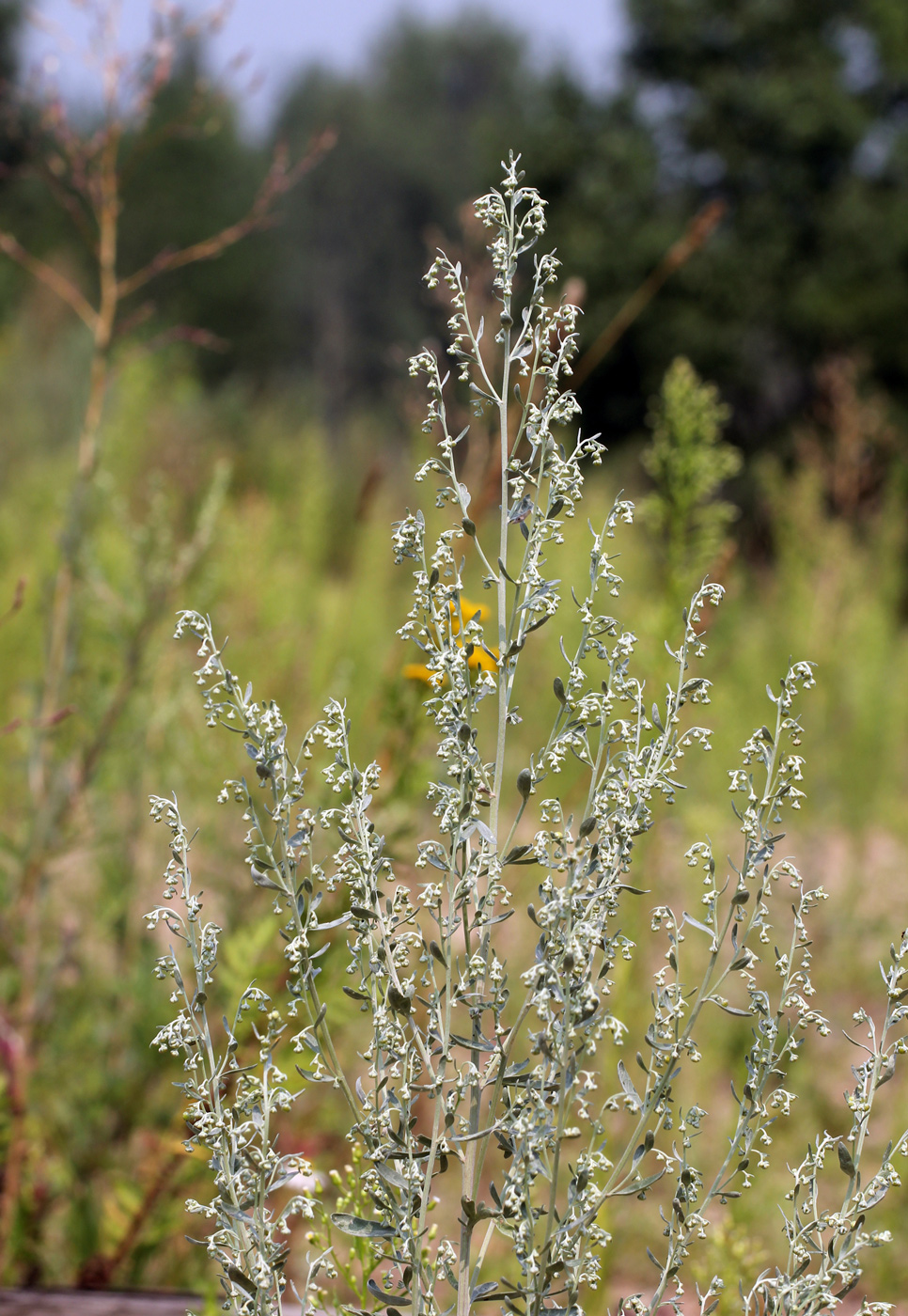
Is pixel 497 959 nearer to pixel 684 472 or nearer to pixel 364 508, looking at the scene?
pixel 684 472

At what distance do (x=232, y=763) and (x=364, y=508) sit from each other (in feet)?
2.07

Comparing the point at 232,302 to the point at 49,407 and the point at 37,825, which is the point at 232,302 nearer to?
the point at 49,407

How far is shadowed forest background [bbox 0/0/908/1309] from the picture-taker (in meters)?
1.86

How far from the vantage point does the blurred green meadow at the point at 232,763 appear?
1.79m

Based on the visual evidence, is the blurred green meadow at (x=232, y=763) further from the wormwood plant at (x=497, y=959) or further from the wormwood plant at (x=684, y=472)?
the wormwood plant at (x=497, y=959)

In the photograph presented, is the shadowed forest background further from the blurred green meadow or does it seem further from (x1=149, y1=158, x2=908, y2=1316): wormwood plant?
(x1=149, y1=158, x2=908, y2=1316): wormwood plant

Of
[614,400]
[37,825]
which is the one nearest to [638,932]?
[37,825]

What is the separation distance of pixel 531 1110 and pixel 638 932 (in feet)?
3.20

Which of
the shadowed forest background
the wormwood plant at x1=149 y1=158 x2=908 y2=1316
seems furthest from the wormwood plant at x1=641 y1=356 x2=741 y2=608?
the wormwood plant at x1=149 y1=158 x2=908 y2=1316

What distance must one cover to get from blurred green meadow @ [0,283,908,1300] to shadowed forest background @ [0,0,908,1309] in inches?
0.7

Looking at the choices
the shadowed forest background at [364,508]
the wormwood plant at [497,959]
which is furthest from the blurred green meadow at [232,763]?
the wormwood plant at [497,959]

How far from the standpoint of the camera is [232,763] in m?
2.27

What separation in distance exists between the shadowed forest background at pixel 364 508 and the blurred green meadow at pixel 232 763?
0.06 feet

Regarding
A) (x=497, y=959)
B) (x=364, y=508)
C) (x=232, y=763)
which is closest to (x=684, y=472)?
(x=364, y=508)
